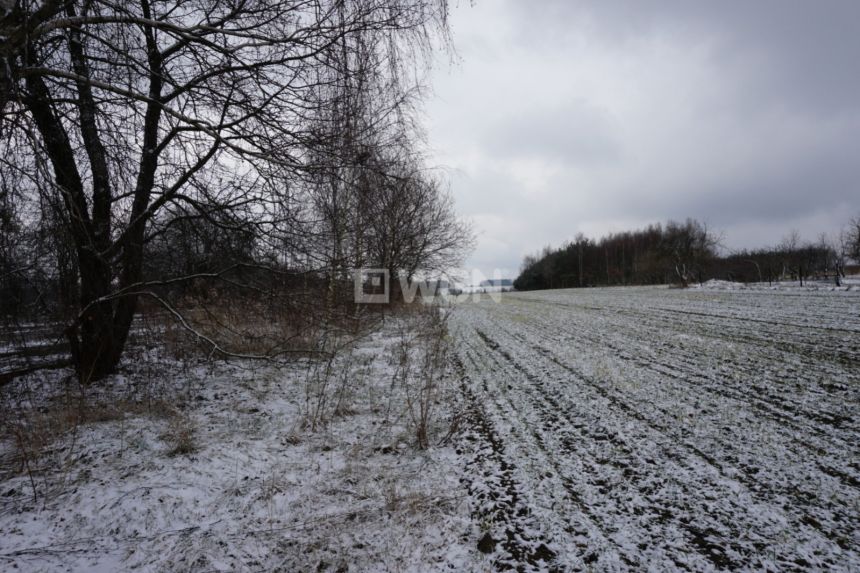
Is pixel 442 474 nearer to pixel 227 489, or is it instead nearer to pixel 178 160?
pixel 227 489

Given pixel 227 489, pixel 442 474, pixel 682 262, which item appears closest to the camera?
pixel 227 489

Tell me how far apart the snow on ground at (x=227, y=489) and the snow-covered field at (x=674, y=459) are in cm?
55

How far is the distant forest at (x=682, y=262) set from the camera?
42.8m

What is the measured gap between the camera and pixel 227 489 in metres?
3.01

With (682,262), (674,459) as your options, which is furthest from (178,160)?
(682,262)

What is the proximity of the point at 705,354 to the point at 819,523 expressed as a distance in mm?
5524

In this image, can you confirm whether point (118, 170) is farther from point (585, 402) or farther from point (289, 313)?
point (585, 402)

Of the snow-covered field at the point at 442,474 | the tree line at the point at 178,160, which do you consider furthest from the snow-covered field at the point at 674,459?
the tree line at the point at 178,160

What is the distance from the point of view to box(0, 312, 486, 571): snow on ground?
2.36m

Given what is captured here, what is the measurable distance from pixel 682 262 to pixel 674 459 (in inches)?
2085

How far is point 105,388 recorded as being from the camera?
16.3 feet

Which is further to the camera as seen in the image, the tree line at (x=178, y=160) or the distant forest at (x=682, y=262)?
the distant forest at (x=682, y=262)

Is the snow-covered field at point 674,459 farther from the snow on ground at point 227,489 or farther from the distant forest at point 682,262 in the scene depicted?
the distant forest at point 682,262

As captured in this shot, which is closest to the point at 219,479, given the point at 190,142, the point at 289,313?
the point at 289,313
